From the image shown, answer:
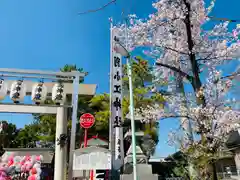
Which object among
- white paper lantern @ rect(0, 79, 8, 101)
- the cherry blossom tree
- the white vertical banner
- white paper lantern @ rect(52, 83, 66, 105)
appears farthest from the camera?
white paper lantern @ rect(52, 83, 66, 105)

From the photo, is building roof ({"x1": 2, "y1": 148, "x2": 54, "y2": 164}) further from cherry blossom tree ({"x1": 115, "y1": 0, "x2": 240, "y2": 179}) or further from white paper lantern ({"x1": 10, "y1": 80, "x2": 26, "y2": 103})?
cherry blossom tree ({"x1": 115, "y1": 0, "x2": 240, "y2": 179})

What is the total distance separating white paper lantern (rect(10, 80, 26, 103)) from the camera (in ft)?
32.6

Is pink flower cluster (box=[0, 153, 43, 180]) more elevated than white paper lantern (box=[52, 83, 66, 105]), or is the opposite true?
white paper lantern (box=[52, 83, 66, 105])

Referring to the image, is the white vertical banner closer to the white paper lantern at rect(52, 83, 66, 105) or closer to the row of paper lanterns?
the white paper lantern at rect(52, 83, 66, 105)

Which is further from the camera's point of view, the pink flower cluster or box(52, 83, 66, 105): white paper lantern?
box(52, 83, 66, 105): white paper lantern

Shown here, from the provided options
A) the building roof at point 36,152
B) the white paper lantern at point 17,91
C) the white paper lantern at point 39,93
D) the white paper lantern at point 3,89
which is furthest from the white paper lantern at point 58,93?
the building roof at point 36,152

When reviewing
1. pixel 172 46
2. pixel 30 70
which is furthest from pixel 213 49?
pixel 30 70

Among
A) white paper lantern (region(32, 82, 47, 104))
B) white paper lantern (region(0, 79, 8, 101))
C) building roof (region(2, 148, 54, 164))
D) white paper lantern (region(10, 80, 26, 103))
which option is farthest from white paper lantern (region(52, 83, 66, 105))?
building roof (region(2, 148, 54, 164))

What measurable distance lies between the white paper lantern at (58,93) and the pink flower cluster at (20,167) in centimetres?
312

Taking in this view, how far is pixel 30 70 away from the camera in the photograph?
10.4 metres

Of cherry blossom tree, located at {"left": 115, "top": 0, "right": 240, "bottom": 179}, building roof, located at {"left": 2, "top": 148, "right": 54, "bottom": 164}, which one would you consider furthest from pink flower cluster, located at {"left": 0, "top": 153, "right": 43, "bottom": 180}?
building roof, located at {"left": 2, "top": 148, "right": 54, "bottom": 164}

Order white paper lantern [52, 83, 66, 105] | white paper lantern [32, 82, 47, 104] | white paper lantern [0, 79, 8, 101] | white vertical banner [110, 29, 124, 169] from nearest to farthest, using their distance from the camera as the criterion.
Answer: white vertical banner [110, 29, 124, 169] < white paper lantern [0, 79, 8, 101] < white paper lantern [32, 82, 47, 104] < white paper lantern [52, 83, 66, 105]

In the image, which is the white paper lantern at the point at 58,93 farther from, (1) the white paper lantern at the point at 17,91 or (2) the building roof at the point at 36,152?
(2) the building roof at the point at 36,152

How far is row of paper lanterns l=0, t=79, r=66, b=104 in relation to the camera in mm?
9963
